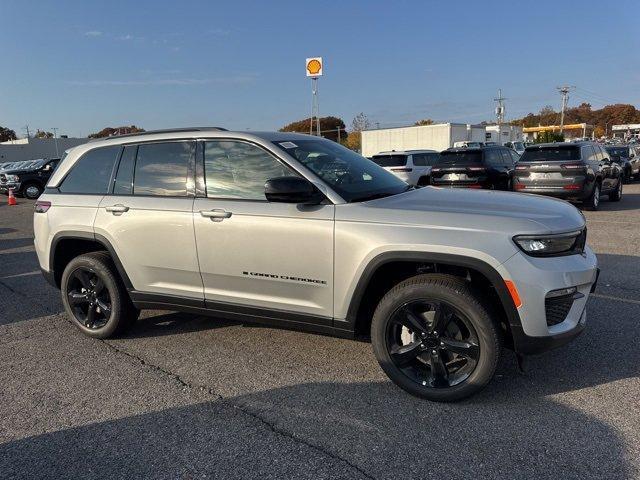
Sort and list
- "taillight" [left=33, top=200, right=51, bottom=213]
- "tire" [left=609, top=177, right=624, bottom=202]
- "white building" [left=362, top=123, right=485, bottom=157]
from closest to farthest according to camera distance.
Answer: "taillight" [left=33, top=200, right=51, bottom=213] < "tire" [left=609, top=177, right=624, bottom=202] < "white building" [left=362, top=123, right=485, bottom=157]

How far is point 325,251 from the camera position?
341 cm

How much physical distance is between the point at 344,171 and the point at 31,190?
21181 millimetres

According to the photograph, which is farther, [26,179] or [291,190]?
[26,179]

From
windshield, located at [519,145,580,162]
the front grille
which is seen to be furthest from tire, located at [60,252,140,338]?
windshield, located at [519,145,580,162]

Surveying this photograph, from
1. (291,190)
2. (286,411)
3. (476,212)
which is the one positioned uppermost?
(291,190)

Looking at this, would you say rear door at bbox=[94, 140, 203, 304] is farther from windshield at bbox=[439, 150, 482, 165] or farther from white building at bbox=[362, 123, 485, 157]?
white building at bbox=[362, 123, 485, 157]

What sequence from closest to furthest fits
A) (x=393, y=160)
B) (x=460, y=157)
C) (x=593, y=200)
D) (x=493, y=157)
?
(x=593, y=200), (x=460, y=157), (x=493, y=157), (x=393, y=160)

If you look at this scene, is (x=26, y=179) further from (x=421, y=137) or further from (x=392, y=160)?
(x=421, y=137)

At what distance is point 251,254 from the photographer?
12.1 feet

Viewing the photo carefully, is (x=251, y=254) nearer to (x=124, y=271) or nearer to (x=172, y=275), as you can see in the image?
(x=172, y=275)

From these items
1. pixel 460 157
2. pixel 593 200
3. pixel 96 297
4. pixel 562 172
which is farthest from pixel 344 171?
pixel 593 200

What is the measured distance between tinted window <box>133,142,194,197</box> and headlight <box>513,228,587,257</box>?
8.32 feet

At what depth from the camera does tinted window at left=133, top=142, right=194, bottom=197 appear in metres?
4.07

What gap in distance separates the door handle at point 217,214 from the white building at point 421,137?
37.8m
